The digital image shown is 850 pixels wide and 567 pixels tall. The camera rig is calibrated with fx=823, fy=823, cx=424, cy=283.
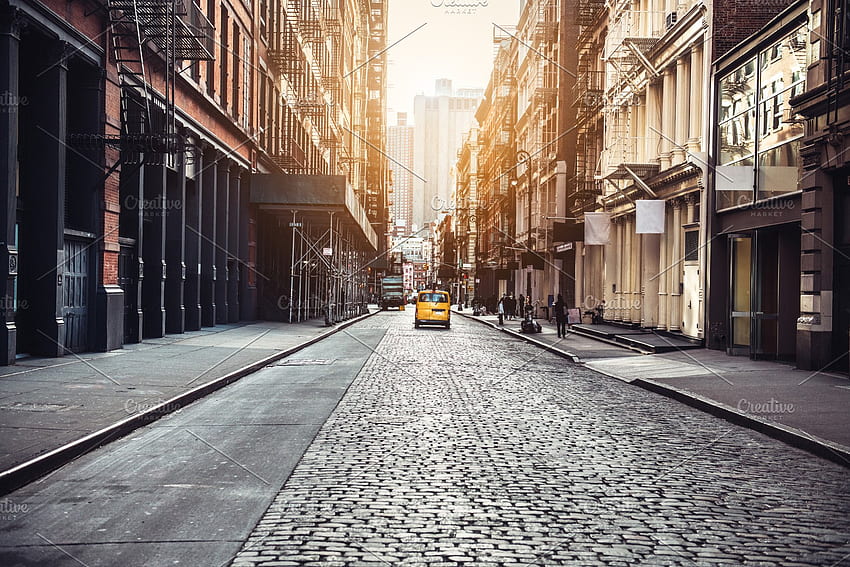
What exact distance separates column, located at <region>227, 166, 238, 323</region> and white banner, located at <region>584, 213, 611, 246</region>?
46.6 ft

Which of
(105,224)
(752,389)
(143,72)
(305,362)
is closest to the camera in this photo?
(752,389)

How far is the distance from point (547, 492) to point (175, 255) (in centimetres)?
2041

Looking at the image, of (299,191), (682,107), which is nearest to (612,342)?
(682,107)

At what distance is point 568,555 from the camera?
5.16 metres

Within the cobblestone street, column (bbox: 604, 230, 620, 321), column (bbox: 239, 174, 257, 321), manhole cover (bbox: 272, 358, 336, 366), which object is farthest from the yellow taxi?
the cobblestone street

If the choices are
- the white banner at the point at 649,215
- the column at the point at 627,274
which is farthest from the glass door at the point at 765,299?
the column at the point at 627,274

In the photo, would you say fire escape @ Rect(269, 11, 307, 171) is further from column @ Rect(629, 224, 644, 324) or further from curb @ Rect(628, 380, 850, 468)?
curb @ Rect(628, 380, 850, 468)

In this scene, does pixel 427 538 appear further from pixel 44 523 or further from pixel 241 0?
pixel 241 0

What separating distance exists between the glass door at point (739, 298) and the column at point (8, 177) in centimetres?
1657

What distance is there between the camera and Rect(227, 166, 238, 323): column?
107 feet

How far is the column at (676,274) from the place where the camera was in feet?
85.5

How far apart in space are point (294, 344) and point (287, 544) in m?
18.9

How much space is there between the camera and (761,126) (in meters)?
20.3

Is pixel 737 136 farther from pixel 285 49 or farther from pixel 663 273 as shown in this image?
pixel 285 49
